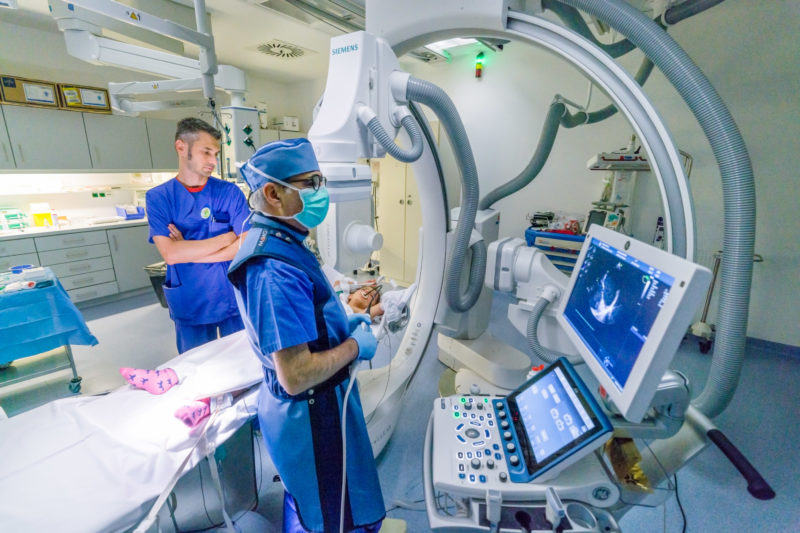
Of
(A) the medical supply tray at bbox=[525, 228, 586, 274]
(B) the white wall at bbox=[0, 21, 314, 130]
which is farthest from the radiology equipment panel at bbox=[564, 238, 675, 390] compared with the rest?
(B) the white wall at bbox=[0, 21, 314, 130]

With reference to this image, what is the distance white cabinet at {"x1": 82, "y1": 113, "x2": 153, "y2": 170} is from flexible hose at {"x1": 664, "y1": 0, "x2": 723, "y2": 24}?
5238 mm

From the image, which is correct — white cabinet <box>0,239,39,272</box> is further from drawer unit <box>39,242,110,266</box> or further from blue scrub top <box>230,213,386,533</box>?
blue scrub top <box>230,213,386,533</box>

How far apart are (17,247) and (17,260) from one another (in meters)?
0.13

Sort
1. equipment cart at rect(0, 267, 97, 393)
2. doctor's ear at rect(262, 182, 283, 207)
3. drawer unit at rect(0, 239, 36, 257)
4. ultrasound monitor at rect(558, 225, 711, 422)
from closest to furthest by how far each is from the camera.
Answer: ultrasound monitor at rect(558, 225, 711, 422) → doctor's ear at rect(262, 182, 283, 207) → equipment cart at rect(0, 267, 97, 393) → drawer unit at rect(0, 239, 36, 257)

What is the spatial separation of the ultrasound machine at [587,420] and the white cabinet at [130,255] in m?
4.68

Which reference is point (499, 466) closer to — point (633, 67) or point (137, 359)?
point (137, 359)

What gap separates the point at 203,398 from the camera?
1297 millimetres

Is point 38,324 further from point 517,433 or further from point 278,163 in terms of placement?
point 517,433

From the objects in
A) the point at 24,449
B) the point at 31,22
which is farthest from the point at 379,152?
the point at 31,22

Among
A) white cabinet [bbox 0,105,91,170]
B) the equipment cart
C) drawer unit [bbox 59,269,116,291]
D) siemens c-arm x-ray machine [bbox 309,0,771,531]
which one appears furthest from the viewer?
drawer unit [bbox 59,269,116,291]

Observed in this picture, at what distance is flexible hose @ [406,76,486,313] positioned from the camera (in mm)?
Result: 1350

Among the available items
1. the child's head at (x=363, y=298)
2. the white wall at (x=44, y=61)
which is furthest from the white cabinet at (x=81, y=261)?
the child's head at (x=363, y=298)

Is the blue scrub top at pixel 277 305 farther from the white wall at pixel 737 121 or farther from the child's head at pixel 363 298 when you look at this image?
the white wall at pixel 737 121

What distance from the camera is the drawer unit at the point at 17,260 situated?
3.46m
